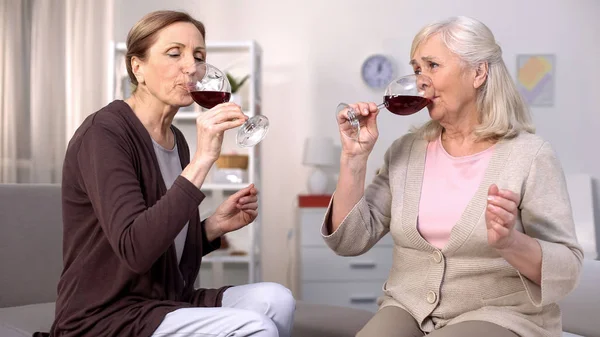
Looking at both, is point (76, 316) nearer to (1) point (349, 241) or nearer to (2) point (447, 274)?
(1) point (349, 241)

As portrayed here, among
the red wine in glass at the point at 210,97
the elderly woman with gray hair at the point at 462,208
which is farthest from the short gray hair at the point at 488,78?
the red wine in glass at the point at 210,97

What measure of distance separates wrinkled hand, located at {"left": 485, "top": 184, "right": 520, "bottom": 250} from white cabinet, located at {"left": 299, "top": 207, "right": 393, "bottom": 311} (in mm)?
3136

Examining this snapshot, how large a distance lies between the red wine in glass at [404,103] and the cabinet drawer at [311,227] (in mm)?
2810

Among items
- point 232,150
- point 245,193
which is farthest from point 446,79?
point 232,150

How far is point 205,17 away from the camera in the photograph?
546 cm

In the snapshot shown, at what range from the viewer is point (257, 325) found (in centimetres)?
170

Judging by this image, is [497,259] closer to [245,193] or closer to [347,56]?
[245,193]

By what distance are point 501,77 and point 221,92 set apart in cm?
78

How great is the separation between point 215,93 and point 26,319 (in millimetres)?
1092

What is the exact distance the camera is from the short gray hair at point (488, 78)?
2031 mm

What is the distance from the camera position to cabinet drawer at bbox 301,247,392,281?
15.6 ft

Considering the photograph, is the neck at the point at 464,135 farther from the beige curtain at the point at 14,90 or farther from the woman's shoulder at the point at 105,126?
the beige curtain at the point at 14,90

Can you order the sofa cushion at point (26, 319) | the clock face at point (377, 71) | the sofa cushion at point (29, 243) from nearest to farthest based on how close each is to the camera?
the sofa cushion at point (26, 319), the sofa cushion at point (29, 243), the clock face at point (377, 71)

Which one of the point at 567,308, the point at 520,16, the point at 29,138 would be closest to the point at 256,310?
the point at 567,308
